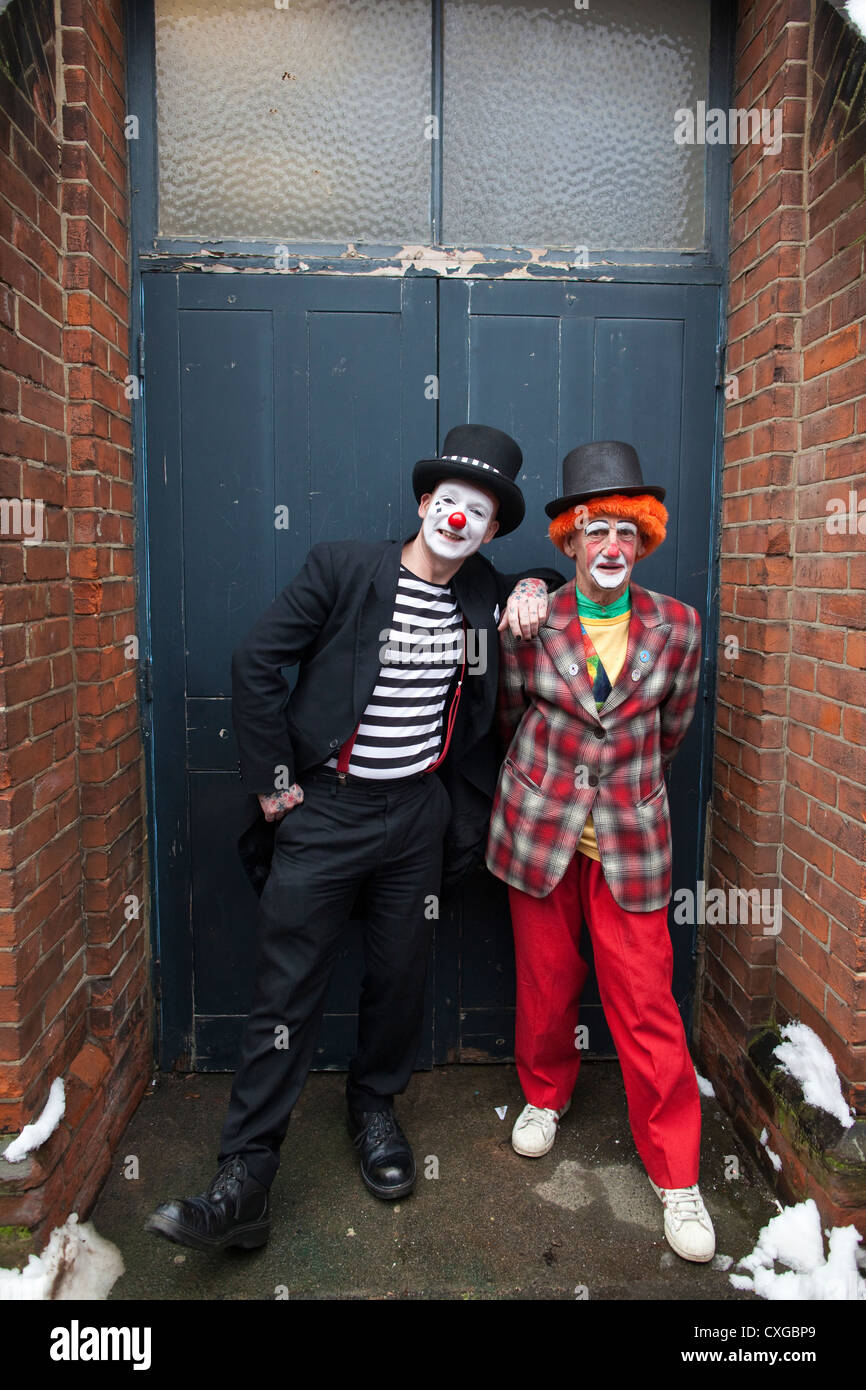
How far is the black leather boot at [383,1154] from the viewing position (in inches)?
107

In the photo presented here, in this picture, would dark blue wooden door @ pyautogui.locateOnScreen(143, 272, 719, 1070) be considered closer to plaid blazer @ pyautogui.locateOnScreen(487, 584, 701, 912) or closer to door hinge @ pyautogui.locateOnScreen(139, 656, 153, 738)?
door hinge @ pyautogui.locateOnScreen(139, 656, 153, 738)

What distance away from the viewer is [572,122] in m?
3.13

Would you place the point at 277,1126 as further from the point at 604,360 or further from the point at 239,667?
the point at 604,360

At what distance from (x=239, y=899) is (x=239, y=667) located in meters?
1.10

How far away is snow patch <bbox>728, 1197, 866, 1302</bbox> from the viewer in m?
2.34

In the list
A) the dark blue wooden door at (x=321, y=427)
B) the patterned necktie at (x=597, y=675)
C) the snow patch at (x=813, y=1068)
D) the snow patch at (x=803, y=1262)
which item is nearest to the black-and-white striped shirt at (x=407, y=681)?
the patterned necktie at (x=597, y=675)

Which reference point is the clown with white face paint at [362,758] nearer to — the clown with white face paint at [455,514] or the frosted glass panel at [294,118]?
the clown with white face paint at [455,514]

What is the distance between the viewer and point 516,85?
10.2 feet

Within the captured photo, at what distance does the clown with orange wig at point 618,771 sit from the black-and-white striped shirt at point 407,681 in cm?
23

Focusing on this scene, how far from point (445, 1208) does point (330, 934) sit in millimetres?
895

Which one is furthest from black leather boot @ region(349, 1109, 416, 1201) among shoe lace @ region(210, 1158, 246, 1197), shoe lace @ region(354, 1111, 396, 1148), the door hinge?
the door hinge

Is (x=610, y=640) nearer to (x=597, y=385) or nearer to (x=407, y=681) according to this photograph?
(x=407, y=681)

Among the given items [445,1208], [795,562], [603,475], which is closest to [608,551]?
[603,475]

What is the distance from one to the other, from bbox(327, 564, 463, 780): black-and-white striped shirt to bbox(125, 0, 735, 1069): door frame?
0.81 meters
